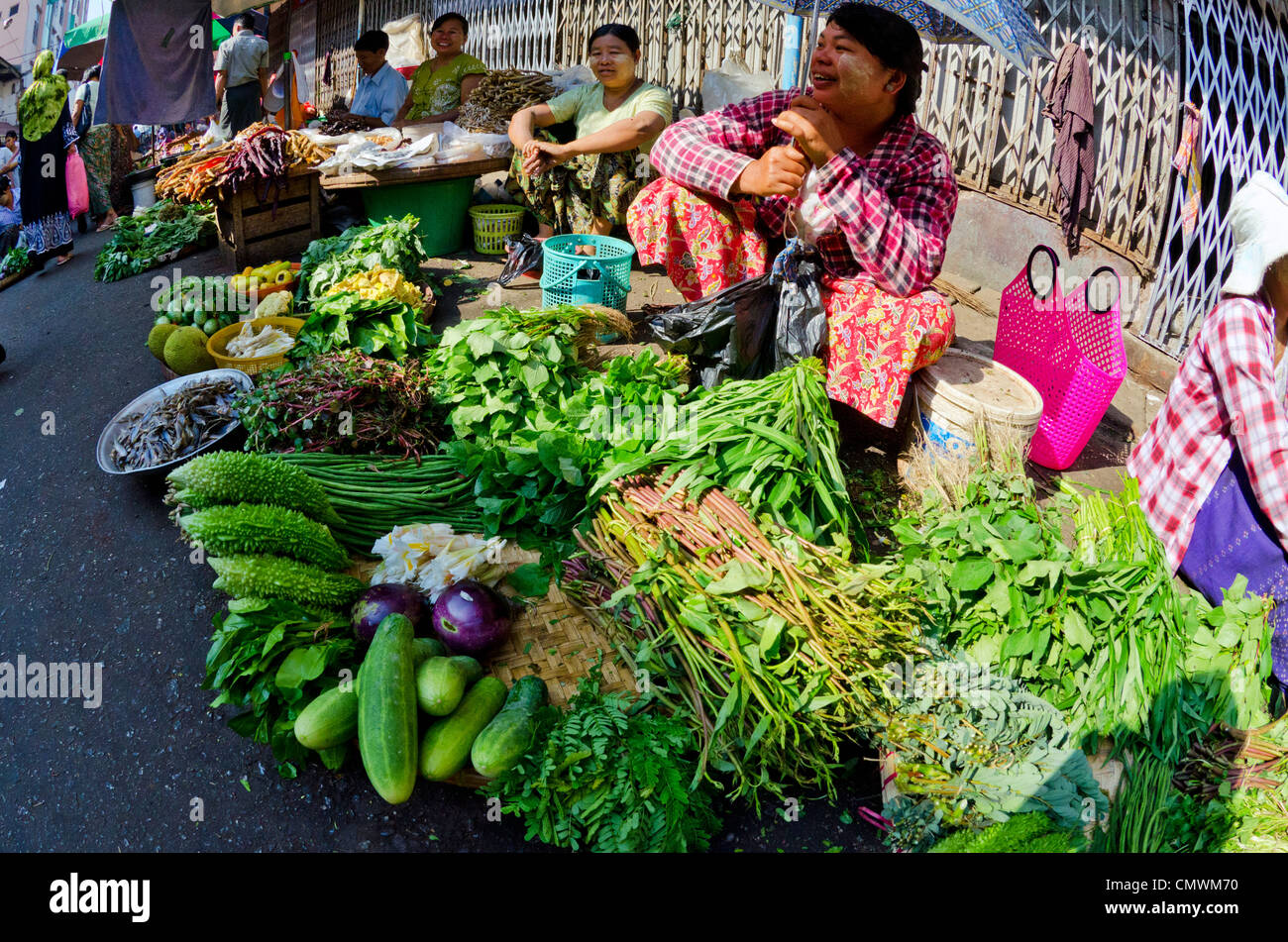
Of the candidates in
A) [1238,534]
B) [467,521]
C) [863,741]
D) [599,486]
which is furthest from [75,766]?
[1238,534]

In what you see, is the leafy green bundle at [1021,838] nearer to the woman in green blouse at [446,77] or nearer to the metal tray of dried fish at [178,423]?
the metal tray of dried fish at [178,423]

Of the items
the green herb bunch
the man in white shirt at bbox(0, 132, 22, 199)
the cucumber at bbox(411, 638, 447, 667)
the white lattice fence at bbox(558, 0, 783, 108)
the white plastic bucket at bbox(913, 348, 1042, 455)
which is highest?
the white lattice fence at bbox(558, 0, 783, 108)

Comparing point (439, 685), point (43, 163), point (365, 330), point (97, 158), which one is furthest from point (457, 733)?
point (97, 158)

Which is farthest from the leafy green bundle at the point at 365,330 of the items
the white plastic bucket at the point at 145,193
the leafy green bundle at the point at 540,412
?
the white plastic bucket at the point at 145,193

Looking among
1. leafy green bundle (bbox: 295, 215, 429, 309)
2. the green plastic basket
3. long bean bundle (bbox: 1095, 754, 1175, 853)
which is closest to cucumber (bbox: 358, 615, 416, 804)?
long bean bundle (bbox: 1095, 754, 1175, 853)

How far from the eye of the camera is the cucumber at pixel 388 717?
192 centimetres

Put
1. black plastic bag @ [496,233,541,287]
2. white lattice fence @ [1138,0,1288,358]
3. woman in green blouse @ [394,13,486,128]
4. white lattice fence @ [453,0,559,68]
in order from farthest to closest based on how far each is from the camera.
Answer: white lattice fence @ [453,0,559,68] → woman in green blouse @ [394,13,486,128] → black plastic bag @ [496,233,541,287] → white lattice fence @ [1138,0,1288,358]

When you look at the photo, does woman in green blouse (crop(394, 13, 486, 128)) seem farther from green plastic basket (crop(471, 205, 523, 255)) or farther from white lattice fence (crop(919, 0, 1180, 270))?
white lattice fence (crop(919, 0, 1180, 270))

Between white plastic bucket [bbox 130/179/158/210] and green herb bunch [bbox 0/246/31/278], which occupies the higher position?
white plastic bucket [bbox 130/179/158/210]

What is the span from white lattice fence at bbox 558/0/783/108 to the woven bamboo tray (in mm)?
5013

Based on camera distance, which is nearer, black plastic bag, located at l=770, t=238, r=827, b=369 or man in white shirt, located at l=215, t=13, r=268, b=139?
black plastic bag, located at l=770, t=238, r=827, b=369

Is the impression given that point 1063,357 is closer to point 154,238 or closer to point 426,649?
point 426,649

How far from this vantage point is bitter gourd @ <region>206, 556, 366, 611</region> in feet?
7.25

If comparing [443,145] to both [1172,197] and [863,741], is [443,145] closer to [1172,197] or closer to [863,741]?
[1172,197]
